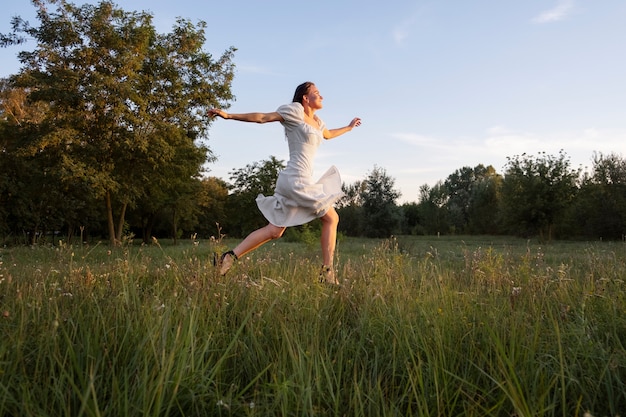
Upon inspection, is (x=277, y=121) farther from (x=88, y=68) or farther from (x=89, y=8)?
(x=89, y=8)

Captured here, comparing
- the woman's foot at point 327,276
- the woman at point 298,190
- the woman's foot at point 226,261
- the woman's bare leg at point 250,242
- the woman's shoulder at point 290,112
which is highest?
the woman's shoulder at point 290,112

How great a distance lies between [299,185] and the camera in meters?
5.12

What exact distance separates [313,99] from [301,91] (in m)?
0.19

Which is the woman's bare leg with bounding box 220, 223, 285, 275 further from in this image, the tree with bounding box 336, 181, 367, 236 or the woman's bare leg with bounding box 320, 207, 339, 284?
the tree with bounding box 336, 181, 367, 236

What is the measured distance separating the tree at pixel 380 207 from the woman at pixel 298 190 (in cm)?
3845

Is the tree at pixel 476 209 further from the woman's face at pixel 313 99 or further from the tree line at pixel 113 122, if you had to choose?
the woman's face at pixel 313 99

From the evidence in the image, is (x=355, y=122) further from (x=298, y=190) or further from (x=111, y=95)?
(x=111, y=95)

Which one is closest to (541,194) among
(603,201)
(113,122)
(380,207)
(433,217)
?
(603,201)

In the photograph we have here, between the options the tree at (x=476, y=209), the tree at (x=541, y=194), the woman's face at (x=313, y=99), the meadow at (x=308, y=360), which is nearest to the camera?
the meadow at (x=308, y=360)

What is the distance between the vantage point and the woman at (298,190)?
5098mm

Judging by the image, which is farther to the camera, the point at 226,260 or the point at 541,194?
the point at 541,194

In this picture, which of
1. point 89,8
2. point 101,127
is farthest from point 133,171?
point 89,8

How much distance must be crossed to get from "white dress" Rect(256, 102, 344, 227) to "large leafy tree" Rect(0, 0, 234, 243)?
14.0 meters

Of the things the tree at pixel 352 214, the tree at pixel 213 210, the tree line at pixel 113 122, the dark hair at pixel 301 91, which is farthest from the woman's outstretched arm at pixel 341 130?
the tree at pixel 213 210
